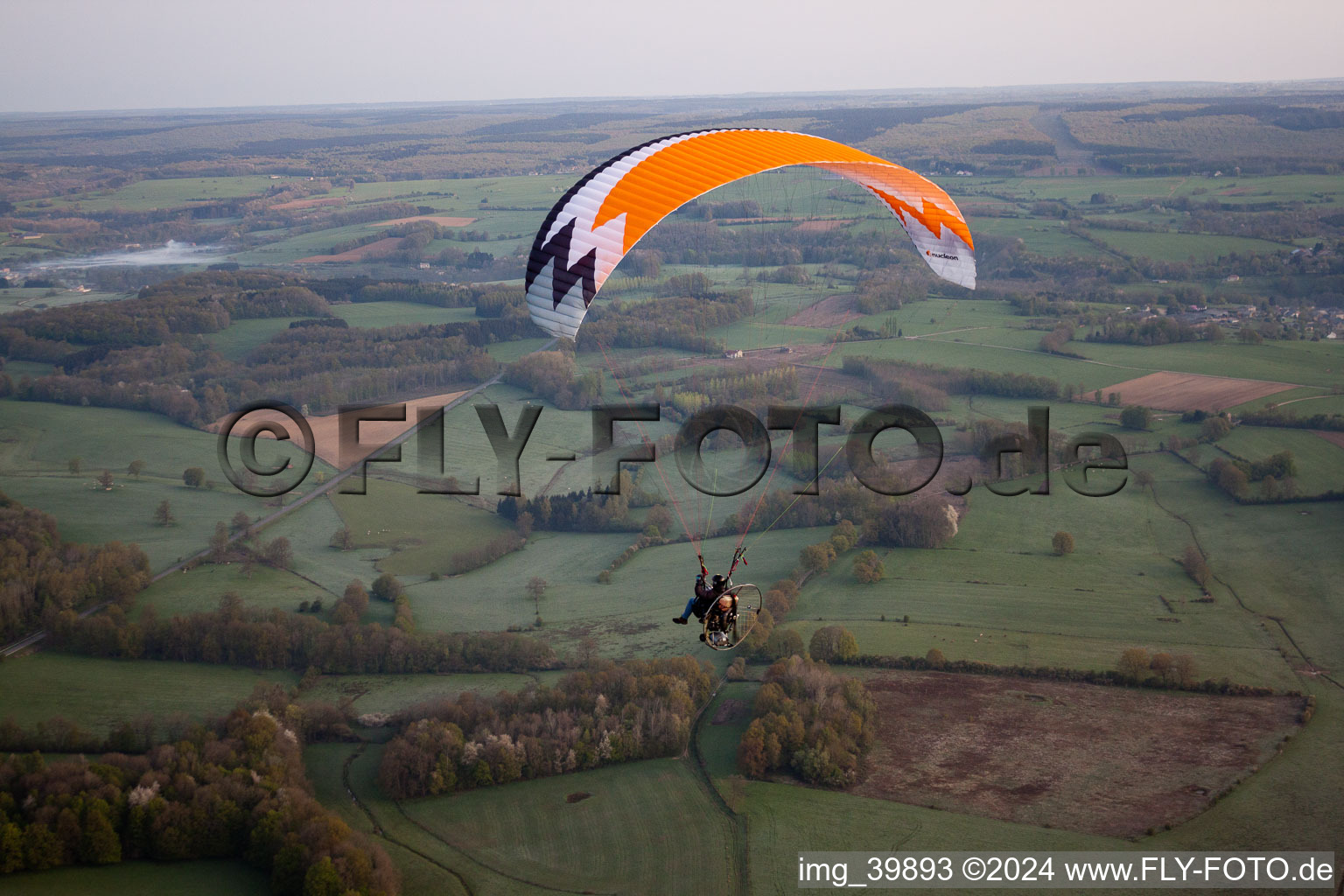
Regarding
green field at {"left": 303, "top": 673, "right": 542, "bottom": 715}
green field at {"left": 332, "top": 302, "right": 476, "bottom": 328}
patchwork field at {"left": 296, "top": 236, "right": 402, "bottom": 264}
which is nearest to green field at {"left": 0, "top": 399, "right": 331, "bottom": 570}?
green field at {"left": 303, "top": 673, "right": 542, "bottom": 715}

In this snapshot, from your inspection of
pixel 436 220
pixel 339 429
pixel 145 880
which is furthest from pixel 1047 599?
pixel 436 220

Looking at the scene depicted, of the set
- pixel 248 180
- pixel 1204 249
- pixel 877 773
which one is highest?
pixel 248 180

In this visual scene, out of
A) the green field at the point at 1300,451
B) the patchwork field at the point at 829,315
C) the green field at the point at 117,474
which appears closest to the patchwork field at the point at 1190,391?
the green field at the point at 1300,451

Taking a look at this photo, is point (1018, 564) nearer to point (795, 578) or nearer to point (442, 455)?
point (795, 578)

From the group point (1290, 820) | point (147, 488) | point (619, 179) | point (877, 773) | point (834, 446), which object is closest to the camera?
point (619, 179)

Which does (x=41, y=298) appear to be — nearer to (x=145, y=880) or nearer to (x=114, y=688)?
(x=114, y=688)

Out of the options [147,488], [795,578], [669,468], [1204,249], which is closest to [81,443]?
[147,488]

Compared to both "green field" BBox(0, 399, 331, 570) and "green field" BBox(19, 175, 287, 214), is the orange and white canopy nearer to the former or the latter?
"green field" BBox(0, 399, 331, 570)
